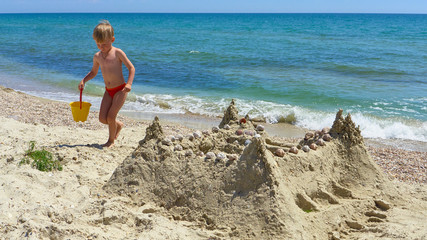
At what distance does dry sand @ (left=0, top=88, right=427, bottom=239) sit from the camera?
12.1 feet

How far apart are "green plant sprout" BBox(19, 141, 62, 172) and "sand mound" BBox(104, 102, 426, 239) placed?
891 mm

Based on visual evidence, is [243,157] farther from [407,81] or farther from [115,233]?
[407,81]

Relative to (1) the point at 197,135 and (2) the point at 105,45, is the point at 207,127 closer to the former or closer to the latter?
(2) the point at 105,45

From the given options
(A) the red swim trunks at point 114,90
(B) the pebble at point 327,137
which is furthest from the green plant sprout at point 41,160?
(B) the pebble at point 327,137

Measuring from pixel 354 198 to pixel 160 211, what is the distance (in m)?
2.10

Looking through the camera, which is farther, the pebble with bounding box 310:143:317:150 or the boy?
the boy

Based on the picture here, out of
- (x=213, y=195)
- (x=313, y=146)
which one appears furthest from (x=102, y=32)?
(x=313, y=146)

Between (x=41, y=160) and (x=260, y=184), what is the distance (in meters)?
2.73

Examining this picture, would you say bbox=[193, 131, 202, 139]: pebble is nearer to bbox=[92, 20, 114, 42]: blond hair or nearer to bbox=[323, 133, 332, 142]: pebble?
bbox=[323, 133, 332, 142]: pebble

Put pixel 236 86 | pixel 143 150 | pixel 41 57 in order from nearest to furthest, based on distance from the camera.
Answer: pixel 143 150
pixel 236 86
pixel 41 57

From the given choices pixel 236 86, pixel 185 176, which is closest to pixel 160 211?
pixel 185 176

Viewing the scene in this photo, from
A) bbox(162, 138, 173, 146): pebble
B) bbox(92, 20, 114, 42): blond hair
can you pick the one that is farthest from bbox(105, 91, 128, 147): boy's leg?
bbox(162, 138, 173, 146): pebble

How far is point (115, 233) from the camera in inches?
146

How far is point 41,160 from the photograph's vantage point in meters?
4.94
